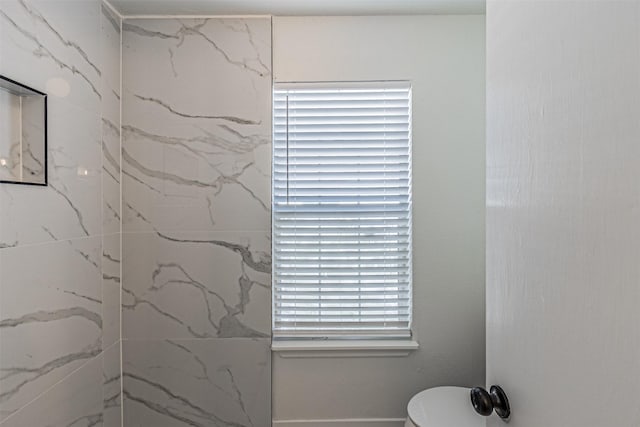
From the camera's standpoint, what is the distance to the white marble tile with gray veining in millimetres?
1229

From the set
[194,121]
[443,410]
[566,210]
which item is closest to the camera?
[566,210]

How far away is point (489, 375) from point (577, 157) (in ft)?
1.59

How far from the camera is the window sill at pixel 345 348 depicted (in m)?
1.99

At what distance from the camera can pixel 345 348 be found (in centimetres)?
199

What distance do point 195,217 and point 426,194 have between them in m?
1.16

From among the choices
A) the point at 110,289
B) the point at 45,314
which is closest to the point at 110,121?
the point at 110,289

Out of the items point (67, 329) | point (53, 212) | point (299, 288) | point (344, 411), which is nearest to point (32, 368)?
point (67, 329)

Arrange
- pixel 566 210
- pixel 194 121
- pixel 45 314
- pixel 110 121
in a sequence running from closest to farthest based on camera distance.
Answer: pixel 566 210 < pixel 45 314 < pixel 110 121 < pixel 194 121

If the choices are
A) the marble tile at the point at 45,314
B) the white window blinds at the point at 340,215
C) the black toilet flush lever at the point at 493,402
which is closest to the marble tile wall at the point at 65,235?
the marble tile at the point at 45,314

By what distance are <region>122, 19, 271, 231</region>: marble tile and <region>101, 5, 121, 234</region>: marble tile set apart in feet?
0.15

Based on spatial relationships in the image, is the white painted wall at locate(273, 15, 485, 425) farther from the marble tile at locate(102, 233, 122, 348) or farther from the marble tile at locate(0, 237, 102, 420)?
the marble tile at locate(0, 237, 102, 420)

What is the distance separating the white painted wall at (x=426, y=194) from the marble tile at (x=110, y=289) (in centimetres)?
A: 80

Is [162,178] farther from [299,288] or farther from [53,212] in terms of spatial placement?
[299,288]

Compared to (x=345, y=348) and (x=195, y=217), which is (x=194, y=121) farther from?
(x=345, y=348)
